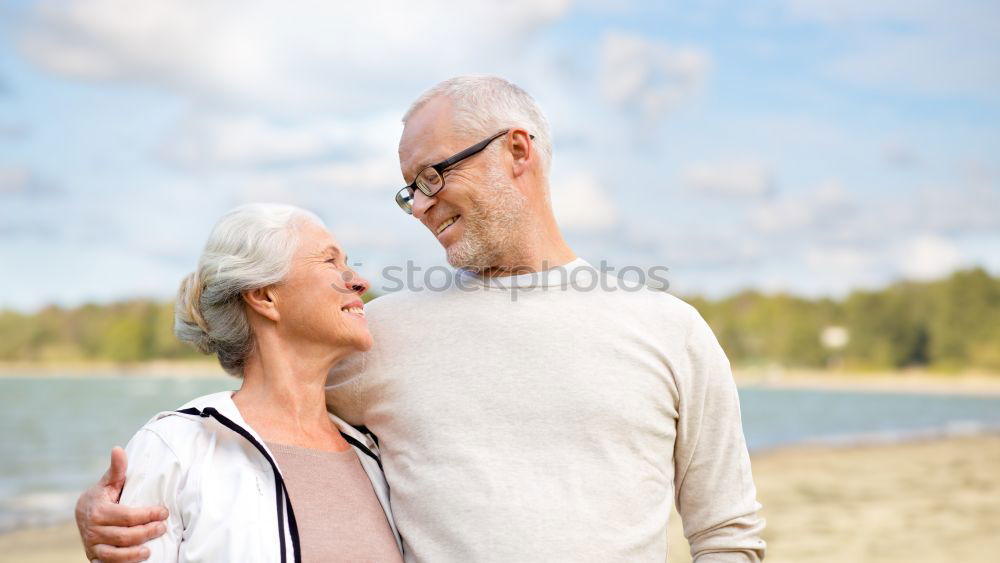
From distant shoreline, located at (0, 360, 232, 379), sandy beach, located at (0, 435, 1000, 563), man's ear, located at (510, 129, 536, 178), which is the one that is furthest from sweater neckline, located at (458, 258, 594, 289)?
distant shoreline, located at (0, 360, 232, 379)

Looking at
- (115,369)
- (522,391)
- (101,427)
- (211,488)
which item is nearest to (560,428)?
(522,391)

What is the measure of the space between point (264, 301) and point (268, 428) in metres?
0.32

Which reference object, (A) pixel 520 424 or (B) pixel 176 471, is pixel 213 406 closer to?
(B) pixel 176 471

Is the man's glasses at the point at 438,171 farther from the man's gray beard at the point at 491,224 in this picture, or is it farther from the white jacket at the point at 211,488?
the white jacket at the point at 211,488

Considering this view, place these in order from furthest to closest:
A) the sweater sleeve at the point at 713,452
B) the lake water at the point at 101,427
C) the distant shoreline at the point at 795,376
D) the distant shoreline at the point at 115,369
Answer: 1. the distant shoreline at the point at 115,369
2. the distant shoreline at the point at 795,376
3. the lake water at the point at 101,427
4. the sweater sleeve at the point at 713,452

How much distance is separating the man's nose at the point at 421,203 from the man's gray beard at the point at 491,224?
3.7 inches

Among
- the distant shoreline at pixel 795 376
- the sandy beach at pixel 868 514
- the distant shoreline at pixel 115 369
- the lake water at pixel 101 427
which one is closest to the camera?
the sandy beach at pixel 868 514

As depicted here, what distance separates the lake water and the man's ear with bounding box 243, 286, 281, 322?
914cm

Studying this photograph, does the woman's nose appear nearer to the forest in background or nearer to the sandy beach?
the sandy beach

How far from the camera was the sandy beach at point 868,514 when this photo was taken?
7.57 metres

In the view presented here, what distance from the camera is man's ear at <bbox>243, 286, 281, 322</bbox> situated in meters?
2.27

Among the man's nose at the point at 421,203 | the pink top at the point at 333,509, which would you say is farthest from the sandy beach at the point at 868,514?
the man's nose at the point at 421,203

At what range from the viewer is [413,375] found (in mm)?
2246

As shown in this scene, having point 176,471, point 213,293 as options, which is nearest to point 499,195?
point 213,293
